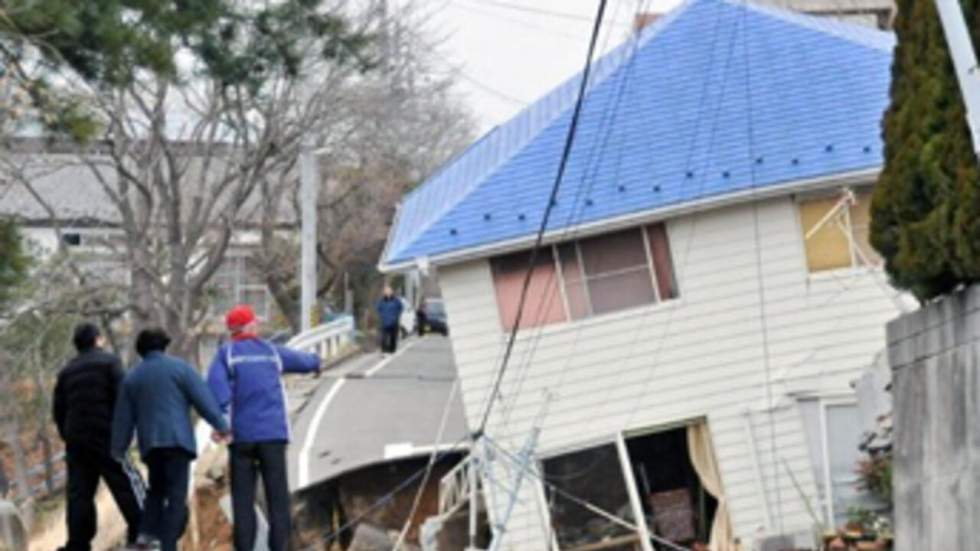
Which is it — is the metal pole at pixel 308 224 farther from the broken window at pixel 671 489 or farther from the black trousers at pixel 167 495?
the black trousers at pixel 167 495

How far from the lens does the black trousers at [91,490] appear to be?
14469mm

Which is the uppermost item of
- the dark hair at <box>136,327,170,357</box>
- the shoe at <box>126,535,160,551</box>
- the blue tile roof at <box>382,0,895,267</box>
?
the blue tile roof at <box>382,0,895,267</box>

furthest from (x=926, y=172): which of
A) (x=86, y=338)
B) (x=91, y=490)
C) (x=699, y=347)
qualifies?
(x=699, y=347)

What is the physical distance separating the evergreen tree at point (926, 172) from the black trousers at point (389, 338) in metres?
30.3

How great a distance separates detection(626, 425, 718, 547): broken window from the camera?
84.6ft

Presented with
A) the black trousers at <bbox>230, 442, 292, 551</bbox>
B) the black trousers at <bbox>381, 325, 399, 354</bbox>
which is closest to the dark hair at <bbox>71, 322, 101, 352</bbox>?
the black trousers at <bbox>230, 442, 292, 551</bbox>

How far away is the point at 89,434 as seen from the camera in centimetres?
1438

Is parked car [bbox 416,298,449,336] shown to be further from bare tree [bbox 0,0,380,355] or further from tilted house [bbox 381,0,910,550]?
tilted house [bbox 381,0,910,550]

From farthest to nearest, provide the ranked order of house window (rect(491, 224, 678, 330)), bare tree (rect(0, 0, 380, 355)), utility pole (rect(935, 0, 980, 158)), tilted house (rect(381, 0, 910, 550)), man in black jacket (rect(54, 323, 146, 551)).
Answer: bare tree (rect(0, 0, 380, 355)) < house window (rect(491, 224, 678, 330)) < tilted house (rect(381, 0, 910, 550)) < man in black jacket (rect(54, 323, 146, 551)) < utility pole (rect(935, 0, 980, 158))

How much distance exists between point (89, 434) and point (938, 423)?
6040 millimetres

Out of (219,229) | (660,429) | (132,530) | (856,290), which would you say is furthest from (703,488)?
(219,229)

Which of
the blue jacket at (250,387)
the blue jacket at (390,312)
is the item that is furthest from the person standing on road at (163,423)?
the blue jacket at (390,312)

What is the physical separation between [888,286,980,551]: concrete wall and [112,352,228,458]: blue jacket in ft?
15.0

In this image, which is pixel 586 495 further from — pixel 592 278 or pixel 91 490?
pixel 91 490
